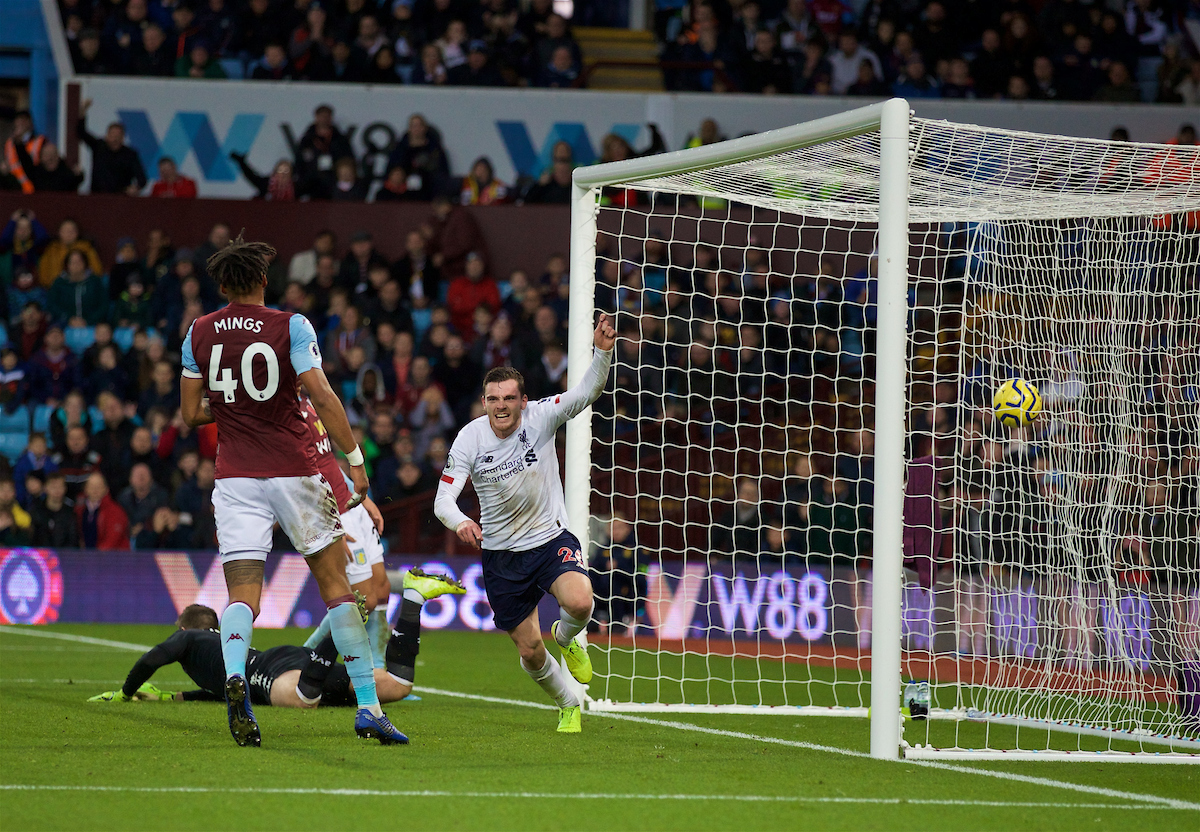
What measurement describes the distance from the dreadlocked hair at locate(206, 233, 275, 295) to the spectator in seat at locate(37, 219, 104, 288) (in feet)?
38.6

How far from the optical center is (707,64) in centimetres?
1944

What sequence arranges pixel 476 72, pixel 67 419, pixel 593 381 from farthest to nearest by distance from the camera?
pixel 476 72, pixel 67 419, pixel 593 381

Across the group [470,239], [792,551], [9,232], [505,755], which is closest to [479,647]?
[792,551]

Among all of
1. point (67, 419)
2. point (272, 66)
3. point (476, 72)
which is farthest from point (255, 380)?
point (272, 66)

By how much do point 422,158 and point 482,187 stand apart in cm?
95

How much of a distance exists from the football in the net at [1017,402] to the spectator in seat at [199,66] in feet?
44.2

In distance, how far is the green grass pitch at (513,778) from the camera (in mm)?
4914

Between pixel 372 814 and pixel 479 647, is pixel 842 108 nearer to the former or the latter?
pixel 479 647

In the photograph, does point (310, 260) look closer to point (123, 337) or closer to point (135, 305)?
point (135, 305)

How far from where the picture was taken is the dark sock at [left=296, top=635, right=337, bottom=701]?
806cm

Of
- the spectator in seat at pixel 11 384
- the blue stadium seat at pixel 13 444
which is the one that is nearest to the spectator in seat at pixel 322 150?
the spectator in seat at pixel 11 384

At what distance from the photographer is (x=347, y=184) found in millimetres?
18000

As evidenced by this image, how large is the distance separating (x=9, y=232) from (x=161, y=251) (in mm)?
1872

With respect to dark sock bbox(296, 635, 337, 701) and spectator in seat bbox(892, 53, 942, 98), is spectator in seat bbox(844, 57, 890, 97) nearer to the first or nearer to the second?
spectator in seat bbox(892, 53, 942, 98)
